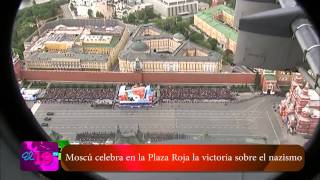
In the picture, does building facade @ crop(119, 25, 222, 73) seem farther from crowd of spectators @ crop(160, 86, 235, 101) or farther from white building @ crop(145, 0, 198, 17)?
white building @ crop(145, 0, 198, 17)

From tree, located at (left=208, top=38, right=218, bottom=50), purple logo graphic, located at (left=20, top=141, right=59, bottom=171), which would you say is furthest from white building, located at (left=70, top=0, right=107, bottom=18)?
purple logo graphic, located at (left=20, top=141, right=59, bottom=171)

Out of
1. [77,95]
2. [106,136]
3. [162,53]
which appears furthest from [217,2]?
[106,136]

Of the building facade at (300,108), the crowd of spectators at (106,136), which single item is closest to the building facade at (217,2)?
the building facade at (300,108)

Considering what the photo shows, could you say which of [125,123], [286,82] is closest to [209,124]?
[125,123]

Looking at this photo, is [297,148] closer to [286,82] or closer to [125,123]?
[125,123]

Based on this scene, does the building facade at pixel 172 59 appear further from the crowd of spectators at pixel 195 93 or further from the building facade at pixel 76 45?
the crowd of spectators at pixel 195 93

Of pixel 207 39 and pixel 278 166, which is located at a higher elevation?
pixel 278 166

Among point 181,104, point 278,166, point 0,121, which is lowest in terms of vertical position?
point 181,104
